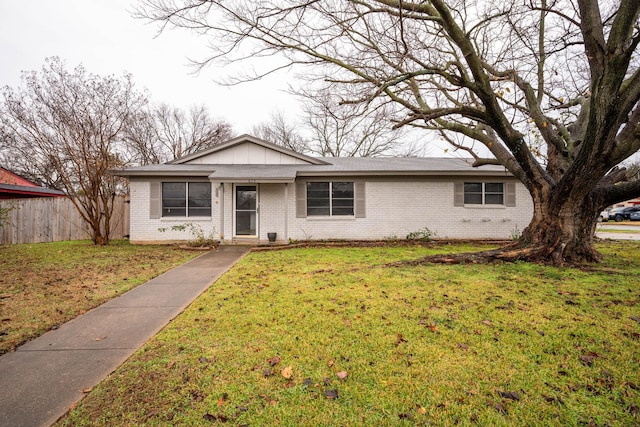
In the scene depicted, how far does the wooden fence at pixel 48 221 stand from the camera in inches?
474

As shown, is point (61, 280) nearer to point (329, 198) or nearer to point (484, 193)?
point (329, 198)

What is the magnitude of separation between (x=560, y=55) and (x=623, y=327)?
754cm

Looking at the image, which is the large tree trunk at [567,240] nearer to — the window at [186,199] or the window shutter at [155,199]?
the window at [186,199]

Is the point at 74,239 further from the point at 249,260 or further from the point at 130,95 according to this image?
the point at 249,260

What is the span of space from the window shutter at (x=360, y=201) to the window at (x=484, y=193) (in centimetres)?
424

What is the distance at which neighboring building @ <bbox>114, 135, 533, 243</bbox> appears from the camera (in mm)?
11328

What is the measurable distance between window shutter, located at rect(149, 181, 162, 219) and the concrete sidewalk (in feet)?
22.7

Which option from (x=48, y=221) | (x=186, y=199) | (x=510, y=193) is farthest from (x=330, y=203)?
(x=48, y=221)

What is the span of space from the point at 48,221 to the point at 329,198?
12.3 meters

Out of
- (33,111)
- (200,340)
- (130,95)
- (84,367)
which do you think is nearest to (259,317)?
(200,340)

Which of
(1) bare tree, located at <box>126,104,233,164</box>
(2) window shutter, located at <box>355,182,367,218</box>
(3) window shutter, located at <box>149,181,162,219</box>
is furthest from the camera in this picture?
(1) bare tree, located at <box>126,104,233,164</box>

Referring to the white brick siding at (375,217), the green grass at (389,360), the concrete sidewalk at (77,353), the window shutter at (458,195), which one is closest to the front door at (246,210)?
the white brick siding at (375,217)

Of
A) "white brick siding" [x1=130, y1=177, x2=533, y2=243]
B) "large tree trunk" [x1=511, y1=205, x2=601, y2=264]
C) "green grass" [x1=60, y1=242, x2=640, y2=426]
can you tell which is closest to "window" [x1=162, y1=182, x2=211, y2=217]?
"white brick siding" [x1=130, y1=177, x2=533, y2=243]

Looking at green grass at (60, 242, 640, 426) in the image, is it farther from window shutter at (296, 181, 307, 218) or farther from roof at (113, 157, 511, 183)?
window shutter at (296, 181, 307, 218)
